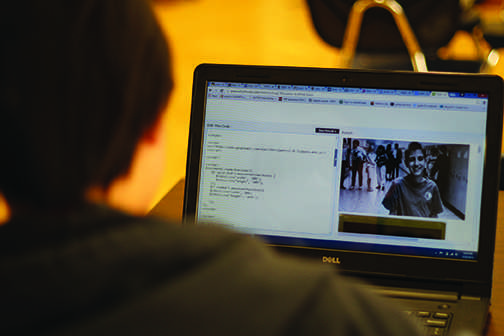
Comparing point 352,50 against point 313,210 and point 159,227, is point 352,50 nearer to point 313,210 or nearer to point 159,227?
point 313,210

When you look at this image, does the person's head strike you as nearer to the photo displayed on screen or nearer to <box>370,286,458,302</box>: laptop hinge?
the photo displayed on screen

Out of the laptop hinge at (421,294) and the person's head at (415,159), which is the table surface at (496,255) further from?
the person's head at (415,159)

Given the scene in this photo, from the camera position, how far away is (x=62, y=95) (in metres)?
0.35

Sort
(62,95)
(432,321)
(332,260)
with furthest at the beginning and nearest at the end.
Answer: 1. (332,260)
2. (432,321)
3. (62,95)

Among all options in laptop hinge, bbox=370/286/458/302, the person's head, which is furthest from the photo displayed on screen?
laptop hinge, bbox=370/286/458/302

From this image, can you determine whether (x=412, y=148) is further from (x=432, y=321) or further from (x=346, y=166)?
(x=432, y=321)

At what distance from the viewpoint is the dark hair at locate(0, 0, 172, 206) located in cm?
35

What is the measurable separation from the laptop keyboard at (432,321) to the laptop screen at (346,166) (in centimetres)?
9

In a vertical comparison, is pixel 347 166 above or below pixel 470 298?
above

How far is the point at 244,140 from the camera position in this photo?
83cm

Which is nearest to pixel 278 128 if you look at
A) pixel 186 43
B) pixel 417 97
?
pixel 417 97

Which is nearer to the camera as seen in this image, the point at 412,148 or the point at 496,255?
the point at 412,148

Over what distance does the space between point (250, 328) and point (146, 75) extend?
0.66ft

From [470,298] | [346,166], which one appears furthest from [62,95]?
[470,298]
